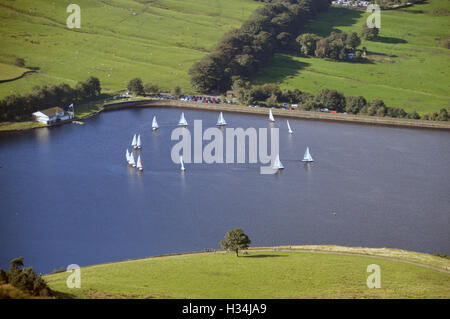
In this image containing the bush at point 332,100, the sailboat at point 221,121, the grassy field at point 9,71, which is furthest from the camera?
the bush at point 332,100

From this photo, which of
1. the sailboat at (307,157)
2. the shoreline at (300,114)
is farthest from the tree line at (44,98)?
the sailboat at (307,157)

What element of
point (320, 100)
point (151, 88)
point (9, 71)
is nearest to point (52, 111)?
point (9, 71)

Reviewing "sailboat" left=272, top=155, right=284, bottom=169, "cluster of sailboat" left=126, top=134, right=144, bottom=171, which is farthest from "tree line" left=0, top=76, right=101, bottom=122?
"sailboat" left=272, top=155, right=284, bottom=169

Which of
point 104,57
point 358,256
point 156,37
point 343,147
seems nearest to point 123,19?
point 156,37

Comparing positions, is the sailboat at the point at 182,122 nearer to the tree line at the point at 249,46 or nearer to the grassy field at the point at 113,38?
the tree line at the point at 249,46
